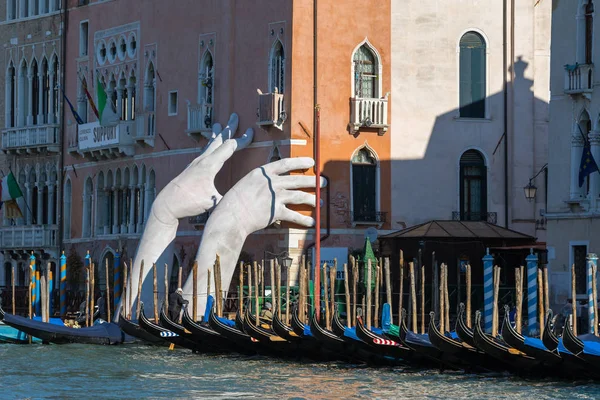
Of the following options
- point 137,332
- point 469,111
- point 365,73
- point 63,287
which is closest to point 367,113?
point 365,73

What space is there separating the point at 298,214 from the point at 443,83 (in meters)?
4.01

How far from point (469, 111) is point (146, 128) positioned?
7329 mm

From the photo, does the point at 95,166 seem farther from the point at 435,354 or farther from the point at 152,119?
the point at 435,354

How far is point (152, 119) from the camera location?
142ft

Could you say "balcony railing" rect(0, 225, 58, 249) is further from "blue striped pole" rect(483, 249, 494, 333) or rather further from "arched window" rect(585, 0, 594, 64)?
"arched window" rect(585, 0, 594, 64)

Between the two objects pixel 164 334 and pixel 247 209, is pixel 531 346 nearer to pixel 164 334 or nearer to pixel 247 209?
pixel 164 334

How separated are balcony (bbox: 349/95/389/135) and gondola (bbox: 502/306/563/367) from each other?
10661mm

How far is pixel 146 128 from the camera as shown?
43.5m

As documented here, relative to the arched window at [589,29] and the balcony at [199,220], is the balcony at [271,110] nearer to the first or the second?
the balcony at [199,220]

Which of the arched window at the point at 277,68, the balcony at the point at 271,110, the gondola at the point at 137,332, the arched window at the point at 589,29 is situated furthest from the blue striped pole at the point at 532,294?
the arched window at the point at 277,68

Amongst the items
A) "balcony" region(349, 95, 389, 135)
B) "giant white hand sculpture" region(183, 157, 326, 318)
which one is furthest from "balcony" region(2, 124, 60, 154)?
"balcony" region(349, 95, 389, 135)

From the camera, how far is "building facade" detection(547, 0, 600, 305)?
3359 cm

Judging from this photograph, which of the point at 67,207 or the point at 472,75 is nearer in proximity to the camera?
the point at 472,75

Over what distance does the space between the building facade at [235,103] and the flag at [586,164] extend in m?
6.59
